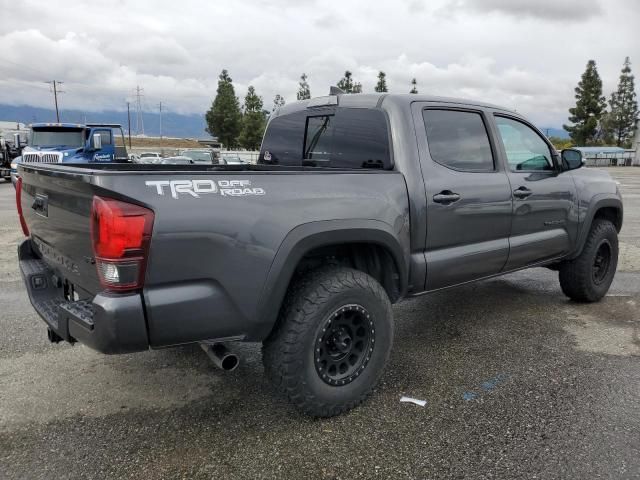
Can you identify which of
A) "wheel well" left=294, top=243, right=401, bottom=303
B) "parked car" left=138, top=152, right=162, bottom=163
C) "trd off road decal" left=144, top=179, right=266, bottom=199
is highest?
"parked car" left=138, top=152, right=162, bottom=163

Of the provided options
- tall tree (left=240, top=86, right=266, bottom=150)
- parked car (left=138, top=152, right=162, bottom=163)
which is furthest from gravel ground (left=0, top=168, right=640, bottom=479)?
tall tree (left=240, top=86, right=266, bottom=150)

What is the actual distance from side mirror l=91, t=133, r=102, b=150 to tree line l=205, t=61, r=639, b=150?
82.3 feet

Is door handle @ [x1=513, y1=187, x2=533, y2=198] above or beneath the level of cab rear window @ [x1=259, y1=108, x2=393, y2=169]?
beneath

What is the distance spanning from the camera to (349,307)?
Answer: 2.89 meters

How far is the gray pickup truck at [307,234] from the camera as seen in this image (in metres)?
2.27

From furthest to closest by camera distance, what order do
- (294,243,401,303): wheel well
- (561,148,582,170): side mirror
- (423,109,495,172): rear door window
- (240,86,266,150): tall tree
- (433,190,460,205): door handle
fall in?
(240,86,266,150): tall tree, (561,148,582,170): side mirror, (423,109,495,172): rear door window, (433,190,460,205): door handle, (294,243,401,303): wheel well

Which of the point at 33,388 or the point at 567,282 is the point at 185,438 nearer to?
the point at 33,388

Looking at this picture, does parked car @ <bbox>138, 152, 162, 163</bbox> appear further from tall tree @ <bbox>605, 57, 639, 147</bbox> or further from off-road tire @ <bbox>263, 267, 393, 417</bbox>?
tall tree @ <bbox>605, 57, 639, 147</bbox>

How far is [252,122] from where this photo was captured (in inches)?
2012

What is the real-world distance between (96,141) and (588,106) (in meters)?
59.9

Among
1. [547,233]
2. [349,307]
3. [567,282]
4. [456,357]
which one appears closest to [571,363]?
[456,357]

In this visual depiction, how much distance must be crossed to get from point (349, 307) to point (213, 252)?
0.89 m

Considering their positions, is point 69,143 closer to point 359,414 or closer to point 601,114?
point 359,414

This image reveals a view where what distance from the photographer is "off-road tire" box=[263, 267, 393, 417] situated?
271 cm
